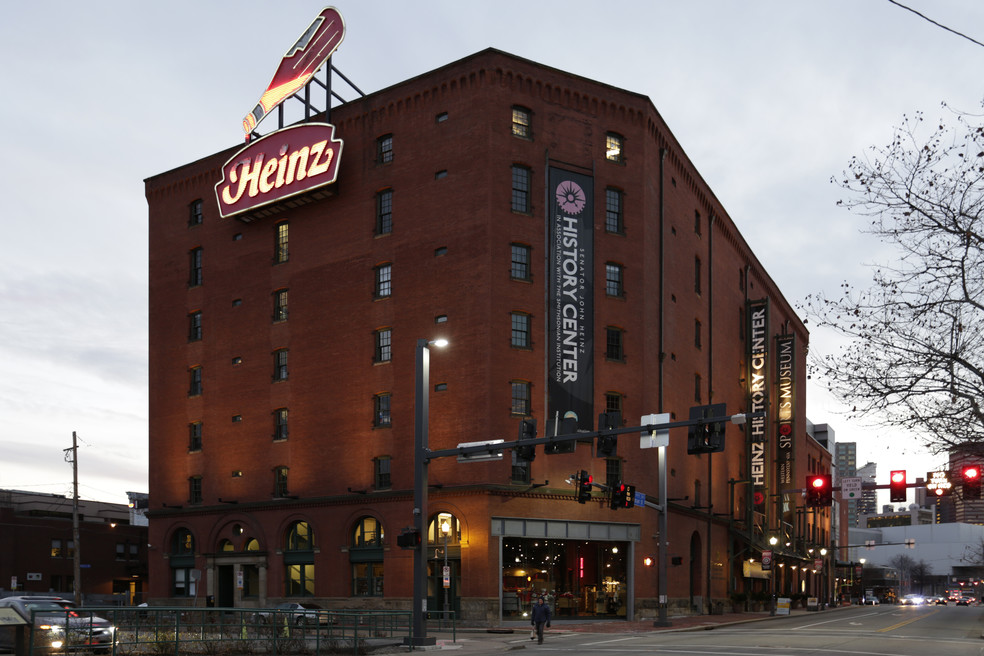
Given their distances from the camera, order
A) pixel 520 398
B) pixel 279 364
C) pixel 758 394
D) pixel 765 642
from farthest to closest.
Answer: pixel 758 394, pixel 279 364, pixel 520 398, pixel 765 642

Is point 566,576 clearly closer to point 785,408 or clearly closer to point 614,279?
point 614,279

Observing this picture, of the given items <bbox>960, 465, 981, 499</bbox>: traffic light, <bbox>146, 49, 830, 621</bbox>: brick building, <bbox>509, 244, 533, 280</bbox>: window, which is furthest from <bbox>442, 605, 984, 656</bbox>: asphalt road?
<bbox>509, 244, 533, 280</bbox>: window

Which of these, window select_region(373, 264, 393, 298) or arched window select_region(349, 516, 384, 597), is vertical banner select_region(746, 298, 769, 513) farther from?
window select_region(373, 264, 393, 298)

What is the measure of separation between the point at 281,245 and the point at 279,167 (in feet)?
15.2

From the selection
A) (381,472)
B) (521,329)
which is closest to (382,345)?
(381,472)

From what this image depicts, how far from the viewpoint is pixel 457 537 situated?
151 feet

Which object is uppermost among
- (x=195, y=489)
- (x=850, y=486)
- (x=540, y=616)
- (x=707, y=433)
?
(x=707, y=433)

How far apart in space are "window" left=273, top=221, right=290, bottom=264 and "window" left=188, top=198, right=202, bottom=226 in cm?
800

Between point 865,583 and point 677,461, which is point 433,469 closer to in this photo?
point 677,461

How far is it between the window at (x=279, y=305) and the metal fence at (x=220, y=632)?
28.9 metres

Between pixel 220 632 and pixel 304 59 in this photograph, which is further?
pixel 304 59

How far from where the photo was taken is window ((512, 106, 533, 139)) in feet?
162

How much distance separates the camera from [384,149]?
173ft

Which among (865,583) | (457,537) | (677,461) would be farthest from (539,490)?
(865,583)
